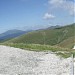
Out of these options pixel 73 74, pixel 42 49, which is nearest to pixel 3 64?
pixel 73 74

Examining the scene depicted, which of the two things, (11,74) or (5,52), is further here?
(5,52)

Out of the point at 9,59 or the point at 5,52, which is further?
the point at 5,52

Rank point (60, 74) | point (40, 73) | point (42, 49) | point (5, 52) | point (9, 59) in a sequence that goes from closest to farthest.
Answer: point (60, 74) < point (40, 73) < point (9, 59) < point (5, 52) < point (42, 49)

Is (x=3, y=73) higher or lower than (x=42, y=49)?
lower

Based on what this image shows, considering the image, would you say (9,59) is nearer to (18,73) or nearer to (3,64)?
(3,64)

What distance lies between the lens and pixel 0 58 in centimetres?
3681

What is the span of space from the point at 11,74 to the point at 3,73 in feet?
4.50

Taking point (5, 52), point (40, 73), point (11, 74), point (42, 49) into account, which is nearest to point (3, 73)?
point (11, 74)

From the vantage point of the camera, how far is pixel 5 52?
4256cm

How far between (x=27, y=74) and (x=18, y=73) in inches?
41.1

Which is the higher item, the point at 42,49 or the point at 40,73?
the point at 42,49

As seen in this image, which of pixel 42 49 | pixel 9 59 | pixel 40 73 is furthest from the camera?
pixel 42 49

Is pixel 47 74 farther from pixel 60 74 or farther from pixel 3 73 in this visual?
pixel 3 73

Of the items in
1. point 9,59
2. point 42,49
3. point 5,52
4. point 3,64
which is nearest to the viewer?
point 3,64
